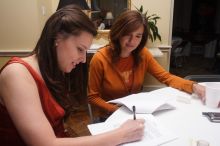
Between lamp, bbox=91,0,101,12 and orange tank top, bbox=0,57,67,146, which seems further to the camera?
lamp, bbox=91,0,101,12

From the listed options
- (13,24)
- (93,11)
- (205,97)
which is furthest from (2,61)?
(205,97)

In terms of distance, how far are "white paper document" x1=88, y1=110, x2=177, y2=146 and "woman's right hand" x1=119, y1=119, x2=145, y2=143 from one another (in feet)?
0.05

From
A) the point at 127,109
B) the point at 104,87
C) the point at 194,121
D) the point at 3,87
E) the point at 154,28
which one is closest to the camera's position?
the point at 3,87

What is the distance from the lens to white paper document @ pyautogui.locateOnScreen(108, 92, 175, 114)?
121 centimetres

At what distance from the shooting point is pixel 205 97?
1.35 metres

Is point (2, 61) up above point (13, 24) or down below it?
below

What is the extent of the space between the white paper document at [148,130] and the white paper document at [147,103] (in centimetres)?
4

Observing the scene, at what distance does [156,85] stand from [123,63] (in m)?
1.89

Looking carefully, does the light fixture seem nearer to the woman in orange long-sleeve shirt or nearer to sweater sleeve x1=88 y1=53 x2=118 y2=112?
the woman in orange long-sleeve shirt

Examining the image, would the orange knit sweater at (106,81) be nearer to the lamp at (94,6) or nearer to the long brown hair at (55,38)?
the long brown hair at (55,38)

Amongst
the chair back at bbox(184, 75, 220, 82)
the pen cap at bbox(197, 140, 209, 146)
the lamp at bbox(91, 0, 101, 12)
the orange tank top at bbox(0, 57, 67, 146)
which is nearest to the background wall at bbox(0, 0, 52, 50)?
the lamp at bbox(91, 0, 101, 12)

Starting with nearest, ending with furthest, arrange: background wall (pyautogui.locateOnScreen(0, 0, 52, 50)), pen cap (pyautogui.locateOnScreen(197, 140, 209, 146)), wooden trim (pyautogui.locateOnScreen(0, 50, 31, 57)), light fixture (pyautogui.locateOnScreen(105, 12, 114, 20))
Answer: pen cap (pyautogui.locateOnScreen(197, 140, 209, 146)) < background wall (pyautogui.locateOnScreen(0, 0, 52, 50)) < wooden trim (pyautogui.locateOnScreen(0, 50, 31, 57)) < light fixture (pyautogui.locateOnScreen(105, 12, 114, 20))

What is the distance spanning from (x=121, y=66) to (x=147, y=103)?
1.61 ft

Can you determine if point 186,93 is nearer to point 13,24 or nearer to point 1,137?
point 1,137
